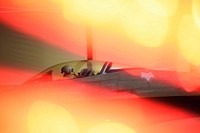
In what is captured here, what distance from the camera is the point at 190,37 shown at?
1375 centimetres

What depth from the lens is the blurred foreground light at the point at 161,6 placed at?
12.8 metres

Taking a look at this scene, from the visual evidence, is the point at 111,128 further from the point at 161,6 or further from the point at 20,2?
the point at 161,6

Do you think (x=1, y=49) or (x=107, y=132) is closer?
(x=107, y=132)

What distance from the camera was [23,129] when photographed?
2.49 metres

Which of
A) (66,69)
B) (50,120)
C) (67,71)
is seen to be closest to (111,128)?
(50,120)

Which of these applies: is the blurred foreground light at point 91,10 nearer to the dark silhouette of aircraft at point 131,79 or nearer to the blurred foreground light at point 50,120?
the dark silhouette of aircraft at point 131,79

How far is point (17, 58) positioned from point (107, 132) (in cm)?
1063

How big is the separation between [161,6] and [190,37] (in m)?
1.55

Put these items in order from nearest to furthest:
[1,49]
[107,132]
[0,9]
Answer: [107,132] → [0,9] → [1,49]

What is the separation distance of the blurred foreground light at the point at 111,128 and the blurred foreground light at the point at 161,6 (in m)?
11.0

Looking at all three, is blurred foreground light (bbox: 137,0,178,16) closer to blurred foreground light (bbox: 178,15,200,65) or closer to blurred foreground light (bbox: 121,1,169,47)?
blurred foreground light (bbox: 121,1,169,47)

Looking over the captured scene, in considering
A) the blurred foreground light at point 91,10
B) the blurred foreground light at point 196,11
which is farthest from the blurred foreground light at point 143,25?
the blurred foreground light at point 196,11

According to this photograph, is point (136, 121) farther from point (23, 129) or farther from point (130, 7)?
point (130, 7)

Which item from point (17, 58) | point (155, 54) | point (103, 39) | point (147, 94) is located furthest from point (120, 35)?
point (147, 94)
